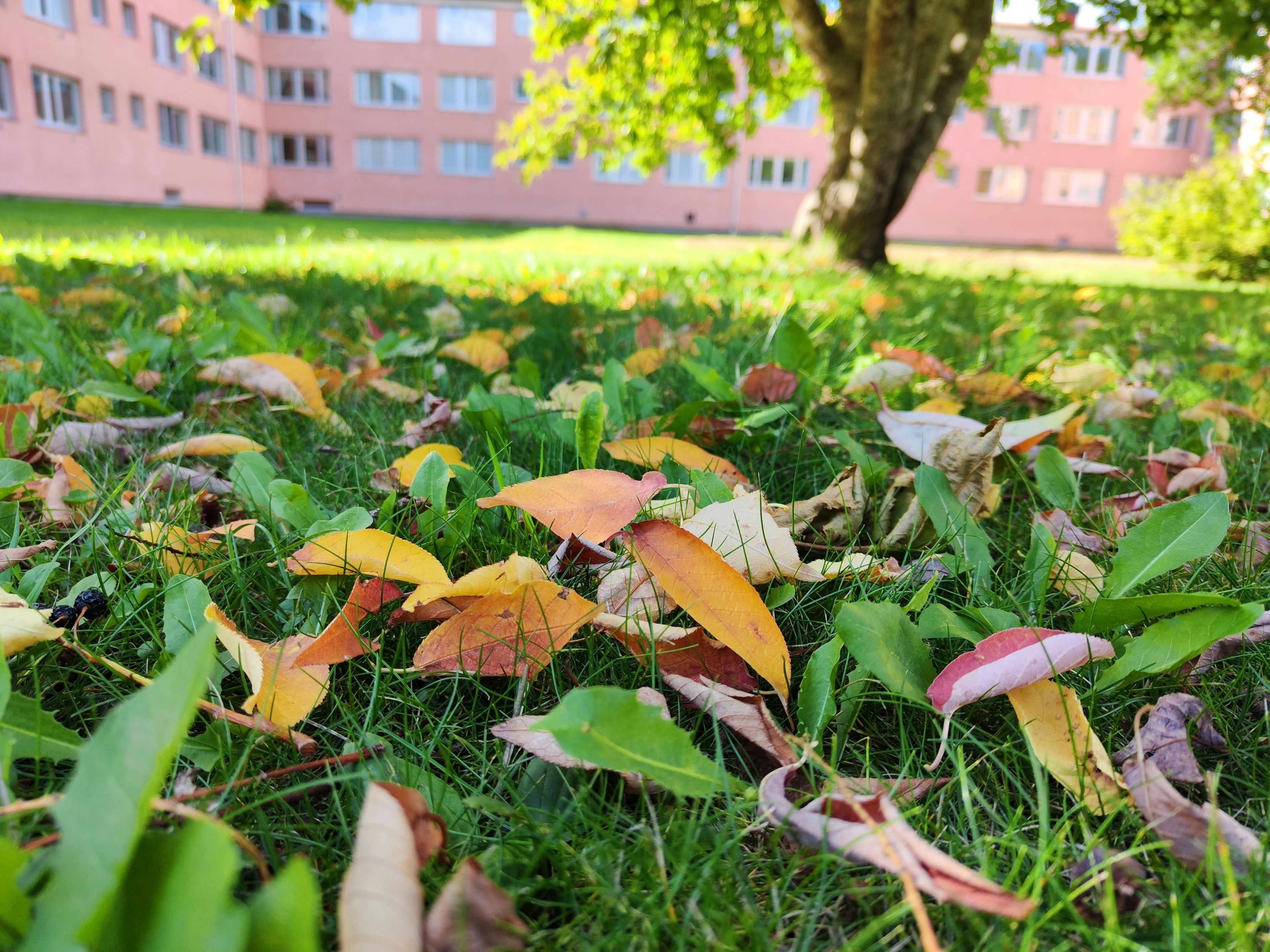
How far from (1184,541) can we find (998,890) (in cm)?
62

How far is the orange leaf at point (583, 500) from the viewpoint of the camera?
1.02 metres

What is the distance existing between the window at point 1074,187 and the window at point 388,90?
28.5 metres

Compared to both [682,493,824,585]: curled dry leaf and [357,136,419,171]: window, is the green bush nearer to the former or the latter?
[682,493,824,585]: curled dry leaf

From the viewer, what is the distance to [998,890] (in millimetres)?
563

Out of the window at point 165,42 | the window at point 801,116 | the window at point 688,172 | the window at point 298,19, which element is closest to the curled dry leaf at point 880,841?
the window at point 165,42

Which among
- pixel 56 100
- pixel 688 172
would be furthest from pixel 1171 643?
pixel 688 172

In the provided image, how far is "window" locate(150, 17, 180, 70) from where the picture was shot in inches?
1102

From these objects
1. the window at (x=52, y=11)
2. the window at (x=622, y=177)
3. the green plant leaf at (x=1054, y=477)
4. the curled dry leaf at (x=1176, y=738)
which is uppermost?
the window at (x=52, y=11)

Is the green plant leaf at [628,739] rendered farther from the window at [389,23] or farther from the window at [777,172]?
the window at [389,23]

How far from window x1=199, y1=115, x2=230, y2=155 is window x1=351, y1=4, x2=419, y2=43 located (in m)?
7.37

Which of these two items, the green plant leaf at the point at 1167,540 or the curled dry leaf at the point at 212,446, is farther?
the curled dry leaf at the point at 212,446

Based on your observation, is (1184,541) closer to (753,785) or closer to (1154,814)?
(1154,814)

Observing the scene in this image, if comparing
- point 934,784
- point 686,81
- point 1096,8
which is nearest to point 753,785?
point 934,784

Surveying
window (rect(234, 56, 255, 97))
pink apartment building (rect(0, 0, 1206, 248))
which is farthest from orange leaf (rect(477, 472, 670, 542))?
window (rect(234, 56, 255, 97))
